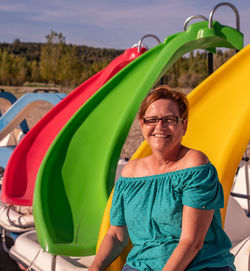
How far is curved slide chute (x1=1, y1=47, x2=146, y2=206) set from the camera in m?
3.88

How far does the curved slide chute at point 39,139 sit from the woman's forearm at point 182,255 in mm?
2529

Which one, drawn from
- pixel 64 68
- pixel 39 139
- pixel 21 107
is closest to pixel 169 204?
pixel 39 139

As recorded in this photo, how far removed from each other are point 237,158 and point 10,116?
3536 millimetres

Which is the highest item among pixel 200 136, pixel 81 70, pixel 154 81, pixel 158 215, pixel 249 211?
pixel 81 70

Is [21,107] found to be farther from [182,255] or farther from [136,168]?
[182,255]

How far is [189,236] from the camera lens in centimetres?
145

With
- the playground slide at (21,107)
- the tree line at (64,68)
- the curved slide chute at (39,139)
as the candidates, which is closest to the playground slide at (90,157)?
the curved slide chute at (39,139)

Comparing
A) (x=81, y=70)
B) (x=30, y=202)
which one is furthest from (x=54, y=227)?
(x=81, y=70)

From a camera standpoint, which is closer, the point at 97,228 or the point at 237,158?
the point at 237,158

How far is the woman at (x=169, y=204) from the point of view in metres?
1.46

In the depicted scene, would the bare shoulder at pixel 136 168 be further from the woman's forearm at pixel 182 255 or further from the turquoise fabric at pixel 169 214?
the woman's forearm at pixel 182 255

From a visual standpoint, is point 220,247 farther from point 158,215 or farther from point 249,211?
point 249,211

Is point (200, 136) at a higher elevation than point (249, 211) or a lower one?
higher

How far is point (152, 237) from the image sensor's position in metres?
1.58
